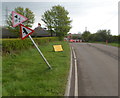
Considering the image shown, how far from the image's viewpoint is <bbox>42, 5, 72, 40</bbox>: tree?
130 feet

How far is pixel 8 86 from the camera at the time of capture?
16.2 feet

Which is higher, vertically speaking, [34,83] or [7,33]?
[7,33]

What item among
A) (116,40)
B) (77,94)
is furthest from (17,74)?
(116,40)

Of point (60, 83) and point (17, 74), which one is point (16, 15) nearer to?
point (17, 74)

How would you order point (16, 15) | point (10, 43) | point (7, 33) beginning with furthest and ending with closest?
point (7, 33) < point (10, 43) < point (16, 15)

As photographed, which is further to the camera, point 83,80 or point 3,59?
point 3,59

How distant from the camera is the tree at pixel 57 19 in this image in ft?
130

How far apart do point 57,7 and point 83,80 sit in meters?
37.0

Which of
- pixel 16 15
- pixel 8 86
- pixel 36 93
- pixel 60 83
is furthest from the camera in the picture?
pixel 16 15

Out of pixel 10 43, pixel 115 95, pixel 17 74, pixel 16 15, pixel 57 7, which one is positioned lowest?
pixel 115 95

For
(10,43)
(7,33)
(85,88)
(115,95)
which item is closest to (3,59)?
(10,43)

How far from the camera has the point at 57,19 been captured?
40156 millimetres

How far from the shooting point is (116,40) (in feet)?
130

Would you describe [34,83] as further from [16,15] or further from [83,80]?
[16,15]
